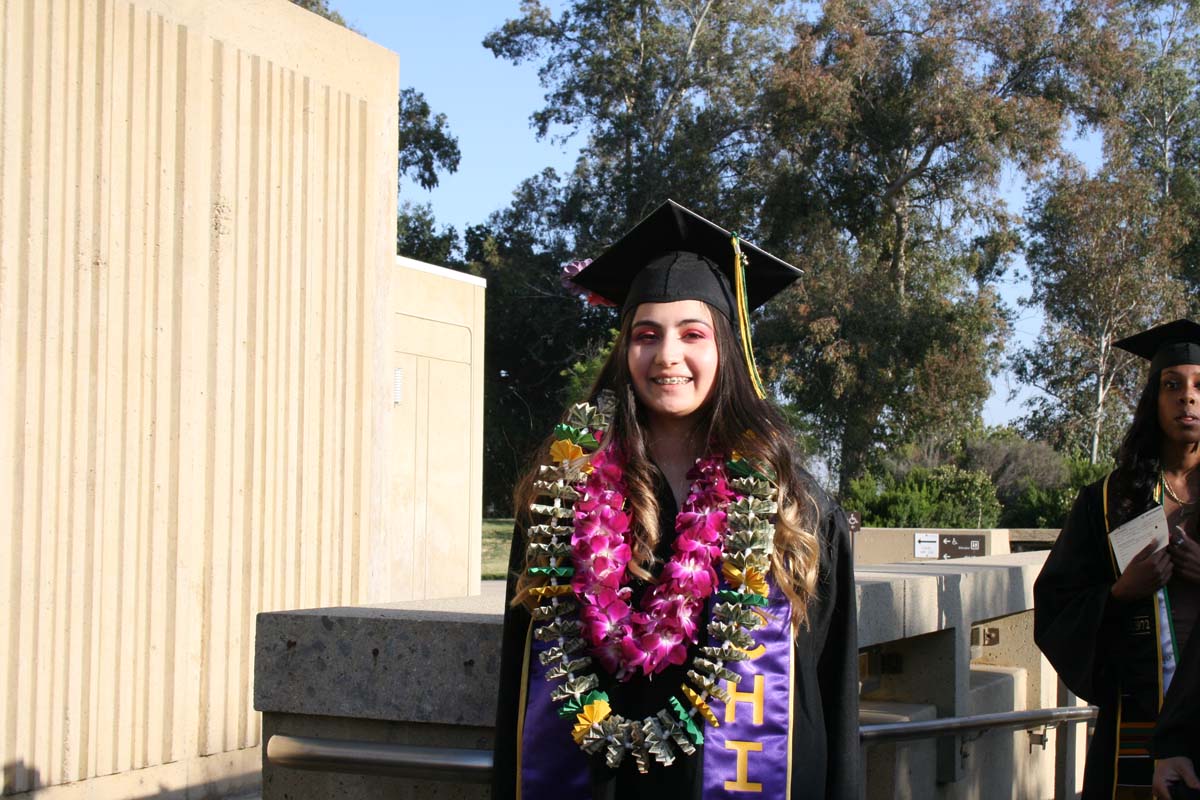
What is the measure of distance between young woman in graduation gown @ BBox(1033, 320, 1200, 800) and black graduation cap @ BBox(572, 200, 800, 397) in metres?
1.63

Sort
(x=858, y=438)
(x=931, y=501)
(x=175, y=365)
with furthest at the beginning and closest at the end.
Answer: (x=858, y=438), (x=931, y=501), (x=175, y=365)

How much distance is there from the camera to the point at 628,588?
98.7 inches

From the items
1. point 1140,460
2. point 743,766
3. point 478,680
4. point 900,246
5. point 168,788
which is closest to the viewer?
point 743,766

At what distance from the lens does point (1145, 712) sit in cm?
379

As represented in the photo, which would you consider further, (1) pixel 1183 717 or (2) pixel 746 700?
(1) pixel 1183 717

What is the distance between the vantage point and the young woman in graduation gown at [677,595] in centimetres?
242

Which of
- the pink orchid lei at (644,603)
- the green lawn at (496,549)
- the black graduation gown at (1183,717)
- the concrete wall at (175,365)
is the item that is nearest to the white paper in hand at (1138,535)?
the black graduation gown at (1183,717)

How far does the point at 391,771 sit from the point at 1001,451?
28.1 metres

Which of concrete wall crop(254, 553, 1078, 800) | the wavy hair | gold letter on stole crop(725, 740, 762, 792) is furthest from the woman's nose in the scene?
the wavy hair

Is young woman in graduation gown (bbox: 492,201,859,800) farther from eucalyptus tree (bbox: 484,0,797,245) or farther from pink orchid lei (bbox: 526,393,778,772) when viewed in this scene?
eucalyptus tree (bbox: 484,0,797,245)

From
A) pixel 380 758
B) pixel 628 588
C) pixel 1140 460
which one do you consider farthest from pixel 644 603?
pixel 1140 460

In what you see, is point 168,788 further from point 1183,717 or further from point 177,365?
point 1183,717

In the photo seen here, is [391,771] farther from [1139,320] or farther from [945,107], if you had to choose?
[1139,320]

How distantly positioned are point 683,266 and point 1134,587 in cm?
189
